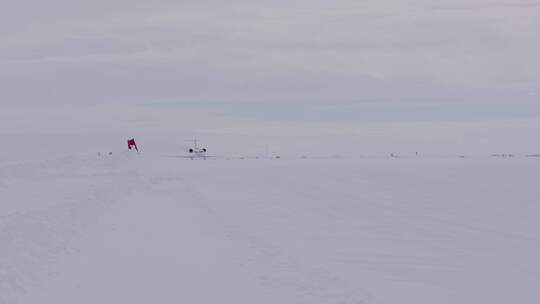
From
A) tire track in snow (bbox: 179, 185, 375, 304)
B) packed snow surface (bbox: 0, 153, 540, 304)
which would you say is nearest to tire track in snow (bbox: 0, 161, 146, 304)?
packed snow surface (bbox: 0, 153, 540, 304)

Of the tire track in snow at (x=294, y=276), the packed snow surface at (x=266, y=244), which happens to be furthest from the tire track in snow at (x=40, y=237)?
the tire track in snow at (x=294, y=276)

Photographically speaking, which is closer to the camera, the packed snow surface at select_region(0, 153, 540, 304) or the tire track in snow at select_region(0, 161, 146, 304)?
the packed snow surface at select_region(0, 153, 540, 304)

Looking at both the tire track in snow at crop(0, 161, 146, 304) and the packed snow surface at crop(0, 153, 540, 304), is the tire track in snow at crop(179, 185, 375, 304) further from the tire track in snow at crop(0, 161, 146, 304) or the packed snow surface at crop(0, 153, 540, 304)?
the tire track in snow at crop(0, 161, 146, 304)

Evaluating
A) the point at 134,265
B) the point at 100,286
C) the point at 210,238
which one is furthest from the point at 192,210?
the point at 100,286

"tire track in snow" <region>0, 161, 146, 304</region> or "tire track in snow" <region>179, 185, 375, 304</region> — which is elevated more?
"tire track in snow" <region>0, 161, 146, 304</region>

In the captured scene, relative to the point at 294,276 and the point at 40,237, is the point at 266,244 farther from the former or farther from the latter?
the point at 40,237

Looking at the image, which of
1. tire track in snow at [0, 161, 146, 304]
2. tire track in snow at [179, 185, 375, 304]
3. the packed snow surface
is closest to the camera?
tire track in snow at [179, 185, 375, 304]

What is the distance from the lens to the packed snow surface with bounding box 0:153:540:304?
10.7 meters

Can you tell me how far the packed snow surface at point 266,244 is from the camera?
10703mm

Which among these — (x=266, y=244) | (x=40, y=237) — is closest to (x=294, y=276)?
(x=266, y=244)

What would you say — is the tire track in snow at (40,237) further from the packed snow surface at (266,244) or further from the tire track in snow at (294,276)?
the tire track in snow at (294,276)

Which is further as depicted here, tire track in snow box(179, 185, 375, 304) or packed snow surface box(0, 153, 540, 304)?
packed snow surface box(0, 153, 540, 304)

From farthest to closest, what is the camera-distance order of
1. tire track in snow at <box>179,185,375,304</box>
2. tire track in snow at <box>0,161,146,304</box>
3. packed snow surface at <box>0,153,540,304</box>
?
tire track in snow at <box>0,161,146,304</box>
packed snow surface at <box>0,153,540,304</box>
tire track in snow at <box>179,185,375,304</box>

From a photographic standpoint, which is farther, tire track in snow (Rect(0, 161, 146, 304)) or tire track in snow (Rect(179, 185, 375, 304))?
tire track in snow (Rect(0, 161, 146, 304))
